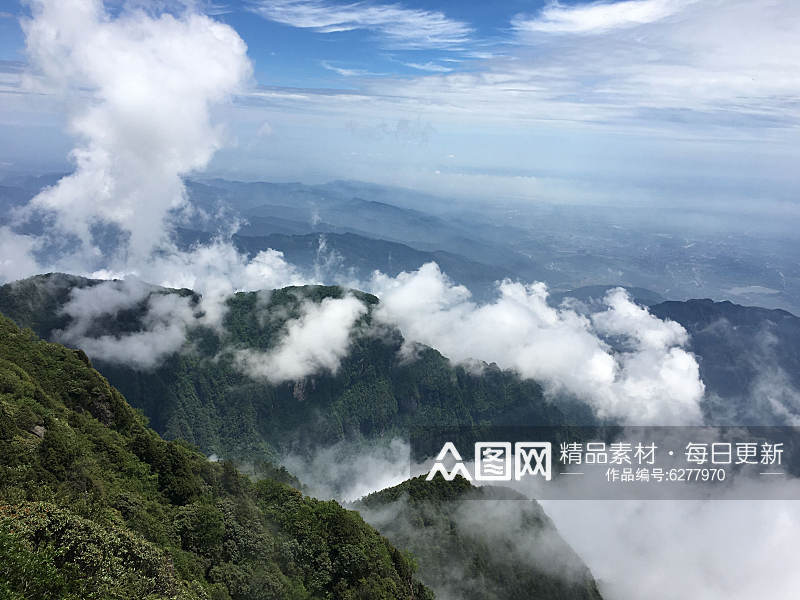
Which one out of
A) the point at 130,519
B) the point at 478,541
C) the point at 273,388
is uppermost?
the point at 130,519

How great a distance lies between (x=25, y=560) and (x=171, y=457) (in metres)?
22.1

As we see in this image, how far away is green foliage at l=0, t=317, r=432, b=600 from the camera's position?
17.4 metres

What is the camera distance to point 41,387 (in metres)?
36.8

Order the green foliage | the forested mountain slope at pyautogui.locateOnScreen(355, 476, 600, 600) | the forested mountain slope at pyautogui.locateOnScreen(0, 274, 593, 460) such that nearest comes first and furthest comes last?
1. the green foliage
2. the forested mountain slope at pyautogui.locateOnScreen(355, 476, 600, 600)
3. the forested mountain slope at pyautogui.locateOnScreen(0, 274, 593, 460)

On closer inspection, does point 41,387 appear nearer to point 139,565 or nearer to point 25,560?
point 139,565

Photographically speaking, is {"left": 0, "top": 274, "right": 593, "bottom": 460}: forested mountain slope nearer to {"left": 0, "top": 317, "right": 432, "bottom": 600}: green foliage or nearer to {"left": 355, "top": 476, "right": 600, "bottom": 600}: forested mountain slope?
{"left": 355, "top": 476, "right": 600, "bottom": 600}: forested mountain slope

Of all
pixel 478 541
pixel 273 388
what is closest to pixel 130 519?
pixel 478 541

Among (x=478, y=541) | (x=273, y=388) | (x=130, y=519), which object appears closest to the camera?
(x=130, y=519)

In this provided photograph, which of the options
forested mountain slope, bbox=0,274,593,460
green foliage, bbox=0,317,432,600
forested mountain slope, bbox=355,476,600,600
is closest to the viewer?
green foliage, bbox=0,317,432,600

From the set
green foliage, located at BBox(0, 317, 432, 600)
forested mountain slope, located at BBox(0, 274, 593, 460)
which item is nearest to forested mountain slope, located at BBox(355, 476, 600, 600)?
green foliage, located at BBox(0, 317, 432, 600)

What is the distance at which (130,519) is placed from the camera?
2631 cm

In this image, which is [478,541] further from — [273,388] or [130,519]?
[273,388]

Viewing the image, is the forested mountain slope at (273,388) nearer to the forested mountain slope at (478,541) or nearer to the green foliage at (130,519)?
the forested mountain slope at (478,541)

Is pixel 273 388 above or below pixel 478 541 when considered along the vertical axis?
below
